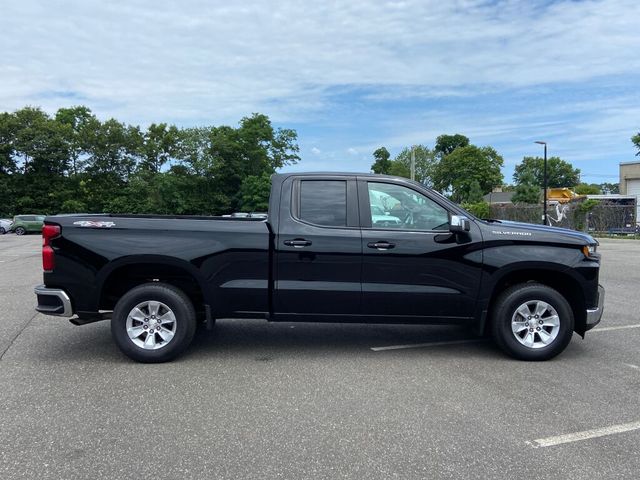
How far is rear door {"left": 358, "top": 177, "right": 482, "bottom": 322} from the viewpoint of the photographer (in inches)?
207

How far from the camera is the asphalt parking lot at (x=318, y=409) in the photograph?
326 centimetres

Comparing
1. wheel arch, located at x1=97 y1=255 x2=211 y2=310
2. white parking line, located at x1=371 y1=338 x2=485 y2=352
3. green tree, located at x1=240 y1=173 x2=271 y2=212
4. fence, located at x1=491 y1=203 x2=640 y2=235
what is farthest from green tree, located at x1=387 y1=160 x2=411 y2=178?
wheel arch, located at x1=97 y1=255 x2=211 y2=310

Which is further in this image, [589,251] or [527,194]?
[527,194]

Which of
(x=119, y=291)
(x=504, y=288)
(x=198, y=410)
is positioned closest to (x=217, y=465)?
(x=198, y=410)

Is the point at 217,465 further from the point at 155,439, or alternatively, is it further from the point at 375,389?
the point at 375,389

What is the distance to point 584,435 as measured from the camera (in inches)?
145

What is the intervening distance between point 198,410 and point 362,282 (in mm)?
2035

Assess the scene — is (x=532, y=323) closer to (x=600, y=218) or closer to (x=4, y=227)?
(x=600, y=218)

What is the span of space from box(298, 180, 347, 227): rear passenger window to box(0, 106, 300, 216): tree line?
46.8 metres

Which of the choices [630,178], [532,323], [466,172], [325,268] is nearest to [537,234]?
[532,323]

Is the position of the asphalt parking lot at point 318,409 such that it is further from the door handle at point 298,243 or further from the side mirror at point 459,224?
the side mirror at point 459,224

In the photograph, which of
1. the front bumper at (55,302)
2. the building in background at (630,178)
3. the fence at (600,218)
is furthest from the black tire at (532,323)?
the building in background at (630,178)

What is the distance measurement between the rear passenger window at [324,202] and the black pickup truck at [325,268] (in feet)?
0.05

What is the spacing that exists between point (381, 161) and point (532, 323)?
335 feet
